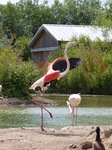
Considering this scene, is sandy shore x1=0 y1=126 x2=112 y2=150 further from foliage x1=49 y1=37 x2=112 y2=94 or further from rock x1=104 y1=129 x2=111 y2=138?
foliage x1=49 y1=37 x2=112 y2=94

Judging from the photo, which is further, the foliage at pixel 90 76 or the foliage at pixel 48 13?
the foliage at pixel 48 13

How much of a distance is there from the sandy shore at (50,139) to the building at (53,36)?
98.4 ft

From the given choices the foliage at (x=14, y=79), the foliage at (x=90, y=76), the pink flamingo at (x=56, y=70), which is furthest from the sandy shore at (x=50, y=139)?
the foliage at (x=90, y=76)

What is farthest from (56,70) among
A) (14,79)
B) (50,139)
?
(14,79)

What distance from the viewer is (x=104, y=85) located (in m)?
29.8

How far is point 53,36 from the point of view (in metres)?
42.8

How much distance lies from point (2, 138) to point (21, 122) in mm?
5104

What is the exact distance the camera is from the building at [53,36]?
42.6m

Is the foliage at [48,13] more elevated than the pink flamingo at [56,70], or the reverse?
the foliage at [48,13]

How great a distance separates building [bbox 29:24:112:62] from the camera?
140 feet

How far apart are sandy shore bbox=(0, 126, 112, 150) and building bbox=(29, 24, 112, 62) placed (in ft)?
Result: 98.4

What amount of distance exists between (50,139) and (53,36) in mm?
32899

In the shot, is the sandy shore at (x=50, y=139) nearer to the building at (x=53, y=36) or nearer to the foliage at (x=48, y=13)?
the building at (x=53, y=36)

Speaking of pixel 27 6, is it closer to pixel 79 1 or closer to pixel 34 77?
pixel 79 1
